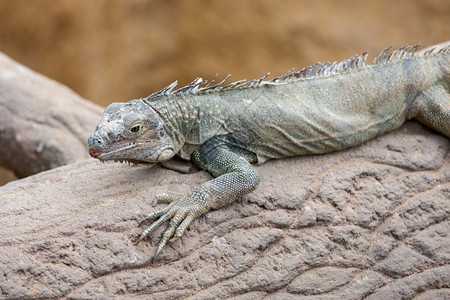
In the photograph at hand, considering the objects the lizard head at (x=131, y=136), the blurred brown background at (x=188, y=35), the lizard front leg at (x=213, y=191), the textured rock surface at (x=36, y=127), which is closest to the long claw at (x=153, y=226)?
the lizard front leg at (x=213, y=191)

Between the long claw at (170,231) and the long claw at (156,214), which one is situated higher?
the long claw at (156,214)

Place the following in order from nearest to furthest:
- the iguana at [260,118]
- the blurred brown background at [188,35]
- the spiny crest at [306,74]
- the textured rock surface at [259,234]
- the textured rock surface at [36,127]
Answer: the textured rock surface at [259,234], the iguana at [260,118], the spiny crest at [306,74], the textured rock surface at [36,127], the blurred brown background at [188,35]

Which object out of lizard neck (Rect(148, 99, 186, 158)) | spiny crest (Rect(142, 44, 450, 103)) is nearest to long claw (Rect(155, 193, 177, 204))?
lizard neck (Rect(148, 99, 186, 158))

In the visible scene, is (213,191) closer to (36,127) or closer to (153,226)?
(153,226)

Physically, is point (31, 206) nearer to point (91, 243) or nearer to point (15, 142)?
point (91, 243)

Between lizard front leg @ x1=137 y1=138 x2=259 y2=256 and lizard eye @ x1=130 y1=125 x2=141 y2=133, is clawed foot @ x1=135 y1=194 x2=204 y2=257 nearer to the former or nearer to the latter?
lizard front leg @ x1=137 y1=138 x2=259 y2=256

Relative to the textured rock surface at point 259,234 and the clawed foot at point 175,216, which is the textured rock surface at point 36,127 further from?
the clawed foot at point 175,216
